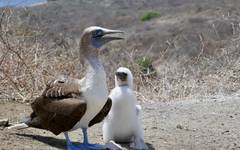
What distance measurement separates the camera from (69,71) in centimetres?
1157

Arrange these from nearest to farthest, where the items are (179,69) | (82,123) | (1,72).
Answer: (82,123), (1,72), (179,69)

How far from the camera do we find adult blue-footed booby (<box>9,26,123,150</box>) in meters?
6.17

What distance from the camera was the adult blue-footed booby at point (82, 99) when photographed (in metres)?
6.17

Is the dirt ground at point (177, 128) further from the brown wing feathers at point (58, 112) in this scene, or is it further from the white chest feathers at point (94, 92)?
the white chest feathers at point (94, 92)

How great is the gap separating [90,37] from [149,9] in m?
43.5

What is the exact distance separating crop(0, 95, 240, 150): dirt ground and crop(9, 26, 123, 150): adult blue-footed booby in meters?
0.34

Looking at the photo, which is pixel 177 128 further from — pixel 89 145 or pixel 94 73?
pixel 94 73

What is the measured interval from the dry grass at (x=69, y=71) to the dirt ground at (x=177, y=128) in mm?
896

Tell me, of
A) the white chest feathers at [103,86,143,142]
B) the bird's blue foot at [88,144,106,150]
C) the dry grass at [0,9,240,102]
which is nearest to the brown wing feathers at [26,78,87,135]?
the bird's blue foot at [88,144,106,150]

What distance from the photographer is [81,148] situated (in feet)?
21.7

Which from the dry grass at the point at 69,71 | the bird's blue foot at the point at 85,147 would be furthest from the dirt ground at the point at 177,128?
the dry grass at the point at 69,71

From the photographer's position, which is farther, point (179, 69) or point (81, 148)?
point (179, 69)

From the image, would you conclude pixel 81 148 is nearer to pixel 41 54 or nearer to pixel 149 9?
pixel 41 54

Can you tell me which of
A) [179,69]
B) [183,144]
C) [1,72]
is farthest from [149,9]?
[183,144]
